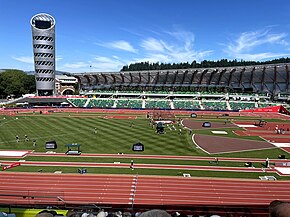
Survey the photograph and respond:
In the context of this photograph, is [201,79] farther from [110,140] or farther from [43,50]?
[110,140]

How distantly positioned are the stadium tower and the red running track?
3346 inches

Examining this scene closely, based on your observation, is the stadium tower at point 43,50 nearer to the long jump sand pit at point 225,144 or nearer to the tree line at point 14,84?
the tree line at point 14,84

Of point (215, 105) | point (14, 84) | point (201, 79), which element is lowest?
point (215, 105)

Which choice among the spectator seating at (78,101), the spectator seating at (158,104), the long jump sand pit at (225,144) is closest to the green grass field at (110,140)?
the long jump sand pit at (225,144)

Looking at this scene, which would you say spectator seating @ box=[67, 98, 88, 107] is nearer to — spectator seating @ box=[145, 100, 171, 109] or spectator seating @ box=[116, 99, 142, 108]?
spectator seating @ box=[116, 99, 142, 108]

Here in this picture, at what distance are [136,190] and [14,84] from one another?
10476 centimetres

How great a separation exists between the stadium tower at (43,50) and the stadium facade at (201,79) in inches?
634

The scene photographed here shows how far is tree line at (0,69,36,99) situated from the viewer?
4267 inches

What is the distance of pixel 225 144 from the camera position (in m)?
36.7

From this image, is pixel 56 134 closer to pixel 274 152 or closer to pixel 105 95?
pixel 274 152

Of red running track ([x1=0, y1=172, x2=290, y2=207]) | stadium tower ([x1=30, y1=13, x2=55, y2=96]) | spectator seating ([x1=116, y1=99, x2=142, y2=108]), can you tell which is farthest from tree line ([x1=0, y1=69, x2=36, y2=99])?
red running track ([x1=0, y1=172, x2=290, y2=207])

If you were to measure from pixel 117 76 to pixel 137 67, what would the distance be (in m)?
84.9

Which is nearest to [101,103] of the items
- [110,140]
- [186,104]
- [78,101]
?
[78,101]

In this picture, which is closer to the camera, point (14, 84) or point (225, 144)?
point (225, 144)
